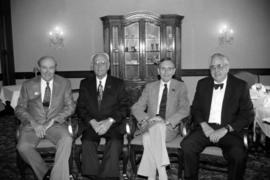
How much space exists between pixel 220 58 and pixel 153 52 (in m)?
3.78

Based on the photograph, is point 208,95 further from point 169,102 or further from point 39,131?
point 39,131

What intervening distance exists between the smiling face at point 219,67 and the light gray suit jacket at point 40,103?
1656 mm

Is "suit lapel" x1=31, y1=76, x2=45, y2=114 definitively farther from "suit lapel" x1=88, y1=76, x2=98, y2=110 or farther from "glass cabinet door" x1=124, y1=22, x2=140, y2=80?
"glass cabinet door" x1=124, y1=22, x2=140, y2=80

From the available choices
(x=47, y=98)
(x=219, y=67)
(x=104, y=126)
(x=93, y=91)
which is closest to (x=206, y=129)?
(x=219, y=67)

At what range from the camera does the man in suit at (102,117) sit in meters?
2.95

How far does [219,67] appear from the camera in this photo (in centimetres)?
303

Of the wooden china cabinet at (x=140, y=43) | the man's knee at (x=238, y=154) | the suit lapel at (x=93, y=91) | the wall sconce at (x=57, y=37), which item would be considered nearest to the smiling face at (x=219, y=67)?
the man's knee at (x=238, y=154)

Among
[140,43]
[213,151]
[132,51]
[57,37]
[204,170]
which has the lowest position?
[204,170]

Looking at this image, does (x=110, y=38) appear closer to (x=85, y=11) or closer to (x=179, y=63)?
(x=85, y=11)

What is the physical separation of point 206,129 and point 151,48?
409 cm

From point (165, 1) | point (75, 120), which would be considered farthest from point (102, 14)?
point (75, 120)

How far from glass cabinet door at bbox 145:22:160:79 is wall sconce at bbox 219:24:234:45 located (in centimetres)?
170

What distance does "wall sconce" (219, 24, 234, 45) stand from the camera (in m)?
7.10

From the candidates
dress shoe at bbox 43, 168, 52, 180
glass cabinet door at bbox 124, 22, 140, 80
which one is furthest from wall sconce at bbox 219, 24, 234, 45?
dress shoe at bbox 43, 168, 52, 180
